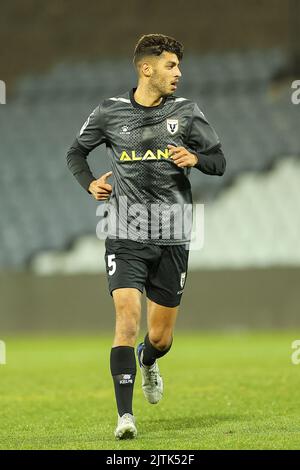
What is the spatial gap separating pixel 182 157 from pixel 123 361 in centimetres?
120

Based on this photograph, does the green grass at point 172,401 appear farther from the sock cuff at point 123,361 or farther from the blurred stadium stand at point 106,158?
the blurred stadium stand at point 106,158

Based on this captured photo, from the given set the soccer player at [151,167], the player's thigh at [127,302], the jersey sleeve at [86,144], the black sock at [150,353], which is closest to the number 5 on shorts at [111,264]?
the soccer player at [151,167]

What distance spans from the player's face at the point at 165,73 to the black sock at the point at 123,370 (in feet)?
5.19

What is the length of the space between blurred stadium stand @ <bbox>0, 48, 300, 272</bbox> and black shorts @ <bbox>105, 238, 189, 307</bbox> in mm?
9123

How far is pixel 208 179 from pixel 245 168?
2.10 feet

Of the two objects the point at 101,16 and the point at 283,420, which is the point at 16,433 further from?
the point at 101,16

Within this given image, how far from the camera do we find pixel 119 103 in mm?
6199

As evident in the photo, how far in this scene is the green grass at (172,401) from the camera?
5395mm

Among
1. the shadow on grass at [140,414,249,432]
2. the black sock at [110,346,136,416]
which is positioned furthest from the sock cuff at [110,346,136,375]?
the shadow on grass at [140,414,249,432]

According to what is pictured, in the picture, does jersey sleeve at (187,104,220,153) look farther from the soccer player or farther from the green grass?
the green grass

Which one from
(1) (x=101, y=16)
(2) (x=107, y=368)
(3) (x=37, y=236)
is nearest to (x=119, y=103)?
(2) (x=107, y=368)

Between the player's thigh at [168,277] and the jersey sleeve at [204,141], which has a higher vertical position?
the jersey sleeve at [204,141]

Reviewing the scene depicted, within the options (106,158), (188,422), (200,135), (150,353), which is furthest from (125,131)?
(106,158)

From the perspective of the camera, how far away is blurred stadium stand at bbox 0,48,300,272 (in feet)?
53.9
